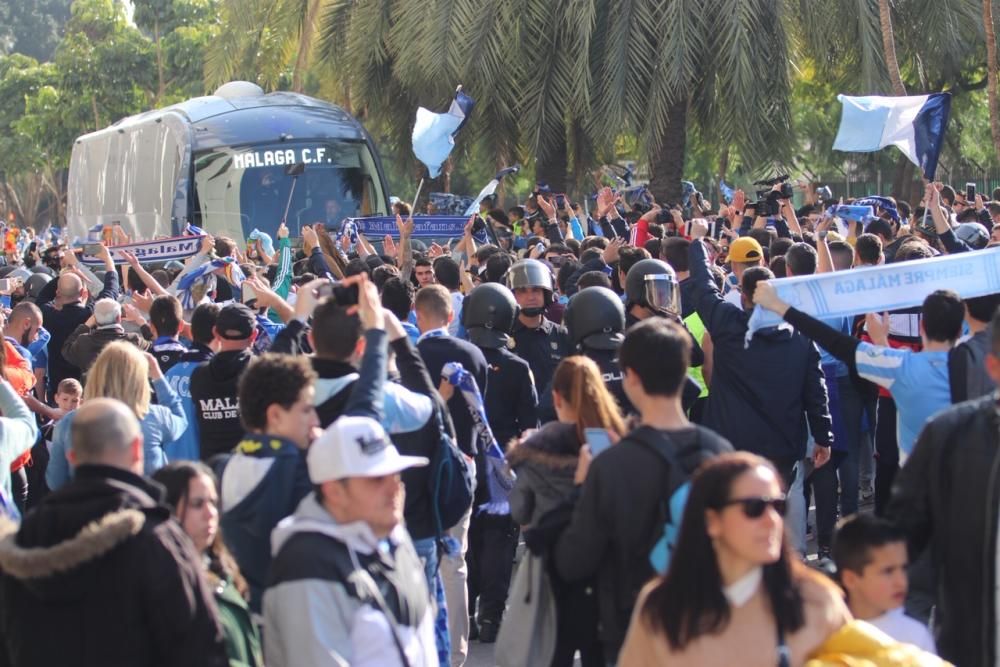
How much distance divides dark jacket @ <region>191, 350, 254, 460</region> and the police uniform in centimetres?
187

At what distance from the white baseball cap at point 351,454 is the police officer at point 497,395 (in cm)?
293

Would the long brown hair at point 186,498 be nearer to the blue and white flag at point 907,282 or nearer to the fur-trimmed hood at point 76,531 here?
the fur-trimmed hood at point 76,531

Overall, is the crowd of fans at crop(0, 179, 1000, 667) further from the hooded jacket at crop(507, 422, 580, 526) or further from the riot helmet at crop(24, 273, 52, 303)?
the riot helmet at crop(24, 273, 52, 303)

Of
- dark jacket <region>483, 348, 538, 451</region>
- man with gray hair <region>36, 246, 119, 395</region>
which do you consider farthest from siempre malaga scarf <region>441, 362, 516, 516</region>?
man with gray hair <region>36, 246, 119, 395</region>

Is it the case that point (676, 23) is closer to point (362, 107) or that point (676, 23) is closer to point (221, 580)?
point (362, 107)

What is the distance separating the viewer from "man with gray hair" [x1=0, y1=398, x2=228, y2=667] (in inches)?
137

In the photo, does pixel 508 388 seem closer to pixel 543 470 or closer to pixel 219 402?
pixel 219 402

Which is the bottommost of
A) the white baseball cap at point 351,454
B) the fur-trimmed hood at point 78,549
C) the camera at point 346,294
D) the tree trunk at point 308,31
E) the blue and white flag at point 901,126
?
the fur-trimmed hood at point 78,549

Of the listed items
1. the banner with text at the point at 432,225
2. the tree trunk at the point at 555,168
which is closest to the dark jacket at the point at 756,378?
the banner with text at the point at 432,225

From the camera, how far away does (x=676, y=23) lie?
742 inches

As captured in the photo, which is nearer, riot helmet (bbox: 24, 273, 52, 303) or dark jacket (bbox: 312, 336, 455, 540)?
dark jacket (bbox: 312, 336, 455, 540)

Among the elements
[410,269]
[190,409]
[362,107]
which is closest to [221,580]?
[190,409]

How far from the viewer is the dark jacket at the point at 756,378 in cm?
705

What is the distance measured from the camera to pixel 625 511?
13.5 ft
